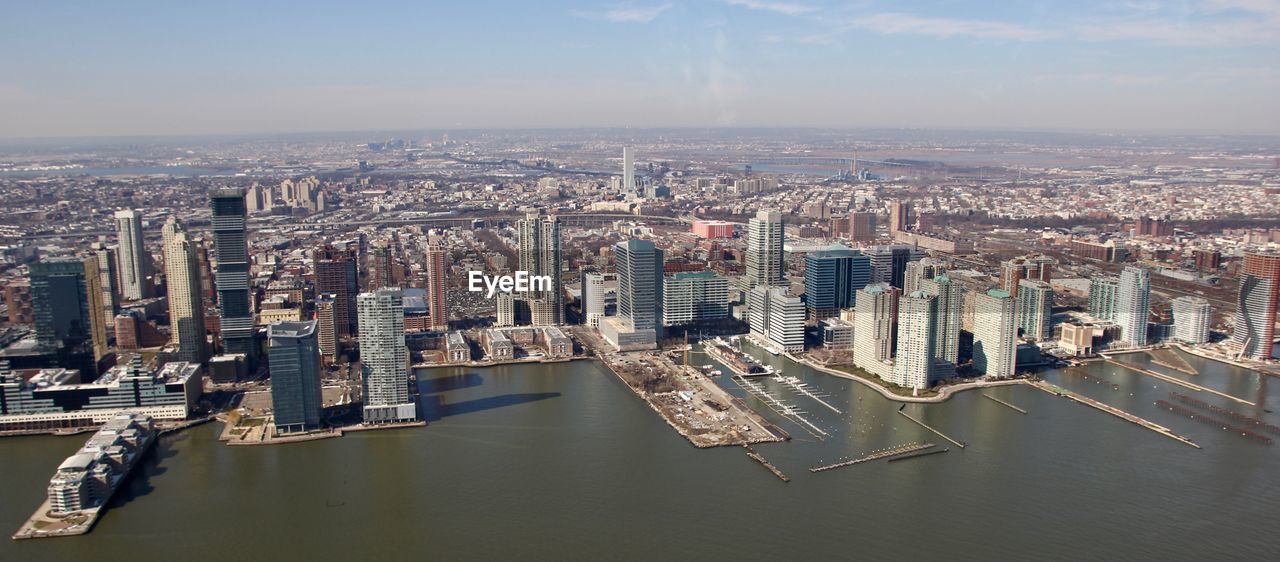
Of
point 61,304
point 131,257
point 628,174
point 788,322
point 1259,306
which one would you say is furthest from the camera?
point 628,174

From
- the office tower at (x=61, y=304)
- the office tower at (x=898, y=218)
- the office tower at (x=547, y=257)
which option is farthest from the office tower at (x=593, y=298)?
the office tower at (x=898, y=218)

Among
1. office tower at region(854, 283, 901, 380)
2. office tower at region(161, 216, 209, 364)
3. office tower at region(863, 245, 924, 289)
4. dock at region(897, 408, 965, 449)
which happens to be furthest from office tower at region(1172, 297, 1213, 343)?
office tower at region(161, 216, 209, 364)

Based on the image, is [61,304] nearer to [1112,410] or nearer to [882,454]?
[882,454]

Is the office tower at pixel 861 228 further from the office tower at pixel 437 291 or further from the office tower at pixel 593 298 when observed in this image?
the office tower at pixel 437 291

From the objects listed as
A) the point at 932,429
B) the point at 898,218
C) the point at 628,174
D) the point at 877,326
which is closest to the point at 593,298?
the point at 877,326

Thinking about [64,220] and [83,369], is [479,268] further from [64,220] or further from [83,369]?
[64,220]

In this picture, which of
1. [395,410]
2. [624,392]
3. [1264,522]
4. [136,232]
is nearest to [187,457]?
[395,410]

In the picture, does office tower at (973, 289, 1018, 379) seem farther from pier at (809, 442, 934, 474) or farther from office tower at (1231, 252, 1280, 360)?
office tower at (1231, 252, 1280, 360)
